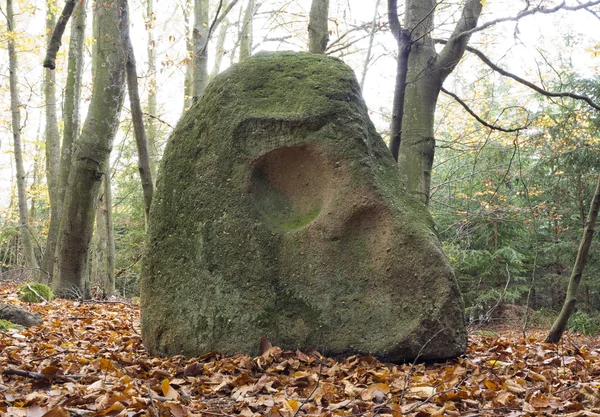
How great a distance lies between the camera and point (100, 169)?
6750 mm

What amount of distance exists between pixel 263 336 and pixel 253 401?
3.26ft

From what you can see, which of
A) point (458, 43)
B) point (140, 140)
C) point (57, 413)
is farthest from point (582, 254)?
point (140, 140)

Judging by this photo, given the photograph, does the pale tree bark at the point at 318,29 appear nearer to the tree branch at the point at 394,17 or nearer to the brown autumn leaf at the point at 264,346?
the tree branch at the point at 394,17

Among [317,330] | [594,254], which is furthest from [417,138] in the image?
[594,254]

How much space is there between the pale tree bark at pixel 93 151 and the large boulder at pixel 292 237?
10.00 feet

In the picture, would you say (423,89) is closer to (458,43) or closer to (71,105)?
(458,43)

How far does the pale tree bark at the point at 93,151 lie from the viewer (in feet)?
21.8

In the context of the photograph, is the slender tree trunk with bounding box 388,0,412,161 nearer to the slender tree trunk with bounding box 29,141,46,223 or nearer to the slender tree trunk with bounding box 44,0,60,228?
the slender tree trunk with bounding box 44,0,60,228

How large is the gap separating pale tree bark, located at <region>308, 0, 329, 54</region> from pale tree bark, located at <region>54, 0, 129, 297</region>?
2.85 m

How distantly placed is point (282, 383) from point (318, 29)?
6.12m

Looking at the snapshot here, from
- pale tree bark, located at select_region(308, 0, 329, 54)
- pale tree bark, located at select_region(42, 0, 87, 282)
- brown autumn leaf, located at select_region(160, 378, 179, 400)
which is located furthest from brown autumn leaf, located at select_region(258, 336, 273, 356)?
pale tree bark, located at select_region(42, 0, 87, 282)

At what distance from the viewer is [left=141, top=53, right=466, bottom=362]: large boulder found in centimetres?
355

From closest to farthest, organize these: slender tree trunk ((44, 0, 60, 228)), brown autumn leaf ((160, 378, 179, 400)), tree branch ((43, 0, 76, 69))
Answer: brown autumn leaf ((160, 378, 179, 400)) < tree branch ((43, 0, 76, 69)) < slender tree trunk ((44, 0, 60, 228))

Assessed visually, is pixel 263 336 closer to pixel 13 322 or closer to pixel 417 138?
pixel 13 322
